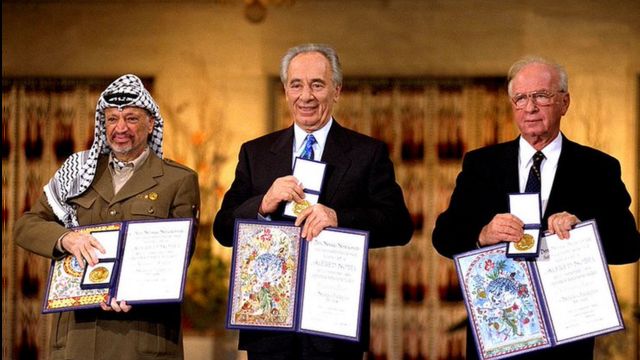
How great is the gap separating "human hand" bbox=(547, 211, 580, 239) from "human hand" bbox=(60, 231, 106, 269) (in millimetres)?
1587

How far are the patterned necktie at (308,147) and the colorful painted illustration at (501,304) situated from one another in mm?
704

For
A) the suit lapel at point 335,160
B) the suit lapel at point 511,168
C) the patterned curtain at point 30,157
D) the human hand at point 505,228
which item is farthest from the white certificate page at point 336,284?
the patterned curtain at point 30,157

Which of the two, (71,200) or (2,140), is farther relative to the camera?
(2,140)

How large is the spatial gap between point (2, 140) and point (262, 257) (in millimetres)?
5479

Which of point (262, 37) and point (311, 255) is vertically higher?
point (262, 37)

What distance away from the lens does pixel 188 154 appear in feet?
28.5

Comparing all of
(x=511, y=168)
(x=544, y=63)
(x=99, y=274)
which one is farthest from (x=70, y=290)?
(x=544, y=63)

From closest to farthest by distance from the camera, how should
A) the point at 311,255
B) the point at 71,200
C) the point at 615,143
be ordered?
the point at 311,255, the point at 71,200, the point at 615,143

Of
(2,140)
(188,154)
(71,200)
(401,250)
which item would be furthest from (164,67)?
(71,200)

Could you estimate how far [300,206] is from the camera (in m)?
3.80

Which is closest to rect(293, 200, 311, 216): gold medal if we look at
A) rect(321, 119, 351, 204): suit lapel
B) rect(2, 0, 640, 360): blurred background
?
rect(321, 119, 351, 204): suit lapel

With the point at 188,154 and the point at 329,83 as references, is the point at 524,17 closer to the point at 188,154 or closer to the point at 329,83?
the point at 188,154

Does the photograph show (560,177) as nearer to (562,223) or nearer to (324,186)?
(562,223)

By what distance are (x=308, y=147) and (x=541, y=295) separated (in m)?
0.98
